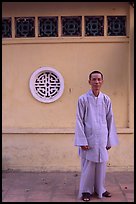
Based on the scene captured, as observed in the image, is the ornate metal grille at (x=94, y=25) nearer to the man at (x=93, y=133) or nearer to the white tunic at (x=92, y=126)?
the man at (x=93, y=133)

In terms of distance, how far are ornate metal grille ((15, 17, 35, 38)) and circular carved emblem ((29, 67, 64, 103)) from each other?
2.42 feet

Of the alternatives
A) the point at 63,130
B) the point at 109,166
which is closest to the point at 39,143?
the point at 63,130

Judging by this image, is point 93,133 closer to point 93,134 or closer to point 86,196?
point 93,134

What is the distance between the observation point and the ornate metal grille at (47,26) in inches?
273

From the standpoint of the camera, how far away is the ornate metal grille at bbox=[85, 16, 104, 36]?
22.7ft

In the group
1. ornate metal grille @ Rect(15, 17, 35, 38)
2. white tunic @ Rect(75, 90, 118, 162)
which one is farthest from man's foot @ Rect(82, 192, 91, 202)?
ornate metal grille @ Rect(15, 17, 35, 38)

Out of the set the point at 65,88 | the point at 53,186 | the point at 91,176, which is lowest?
the point at 53,186

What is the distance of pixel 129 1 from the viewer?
6.64 metres

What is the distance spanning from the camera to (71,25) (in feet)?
22.8

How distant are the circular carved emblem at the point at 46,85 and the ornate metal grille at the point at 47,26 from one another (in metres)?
0.67

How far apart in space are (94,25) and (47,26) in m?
0.89

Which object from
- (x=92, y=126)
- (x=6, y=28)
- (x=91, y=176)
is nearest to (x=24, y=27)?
(x=6, y=28)

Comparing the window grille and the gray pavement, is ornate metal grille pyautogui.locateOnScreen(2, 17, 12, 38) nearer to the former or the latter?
the window grille

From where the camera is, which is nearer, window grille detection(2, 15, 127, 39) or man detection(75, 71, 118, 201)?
man detection(75, 71, 118, 201)
